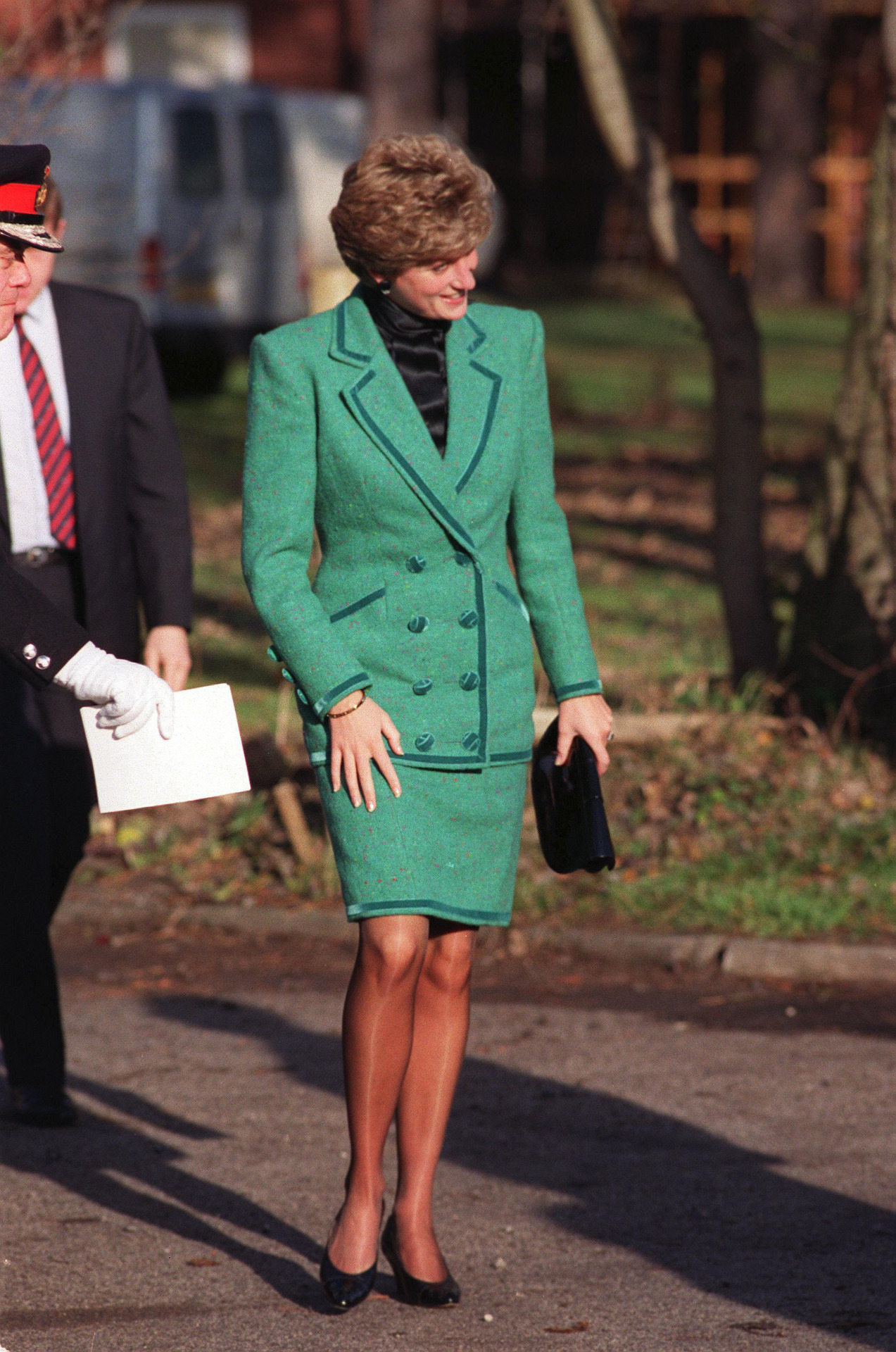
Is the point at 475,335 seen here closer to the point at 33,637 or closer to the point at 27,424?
the point at 33,637

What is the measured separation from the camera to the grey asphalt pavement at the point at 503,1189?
391 cm

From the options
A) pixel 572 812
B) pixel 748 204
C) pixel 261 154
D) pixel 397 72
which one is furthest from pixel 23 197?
pixel 748 204

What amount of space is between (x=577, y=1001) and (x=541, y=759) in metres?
2.40

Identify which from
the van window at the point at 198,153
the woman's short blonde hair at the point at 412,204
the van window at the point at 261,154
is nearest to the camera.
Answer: the woman's short blonde hair at the point at 412,204

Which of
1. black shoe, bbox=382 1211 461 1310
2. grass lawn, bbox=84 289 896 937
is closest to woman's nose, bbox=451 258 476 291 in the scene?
black shoe, bbox=382 1211 461 1310

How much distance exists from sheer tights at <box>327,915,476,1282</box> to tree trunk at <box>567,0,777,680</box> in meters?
4.55

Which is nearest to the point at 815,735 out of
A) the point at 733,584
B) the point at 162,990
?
the point at 733,584

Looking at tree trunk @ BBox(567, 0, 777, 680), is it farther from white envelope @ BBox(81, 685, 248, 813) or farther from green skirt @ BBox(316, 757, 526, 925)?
white envelope @ BBox(81, 685, 248, 813)

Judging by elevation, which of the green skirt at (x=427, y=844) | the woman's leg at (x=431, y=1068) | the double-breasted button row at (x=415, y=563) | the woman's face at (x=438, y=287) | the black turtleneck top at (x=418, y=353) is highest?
the woman's face at (x=438, y=287)

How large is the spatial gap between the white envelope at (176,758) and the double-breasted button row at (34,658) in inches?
4.6

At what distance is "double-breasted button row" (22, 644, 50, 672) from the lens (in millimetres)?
3754

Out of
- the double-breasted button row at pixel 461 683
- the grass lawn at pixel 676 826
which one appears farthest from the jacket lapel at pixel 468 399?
the grass lawn at pixel 676 826

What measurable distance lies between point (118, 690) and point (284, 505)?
0.48 metres

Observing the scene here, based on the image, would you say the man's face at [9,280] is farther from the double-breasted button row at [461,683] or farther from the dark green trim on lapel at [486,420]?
the double-breasted button row at [461,683]
